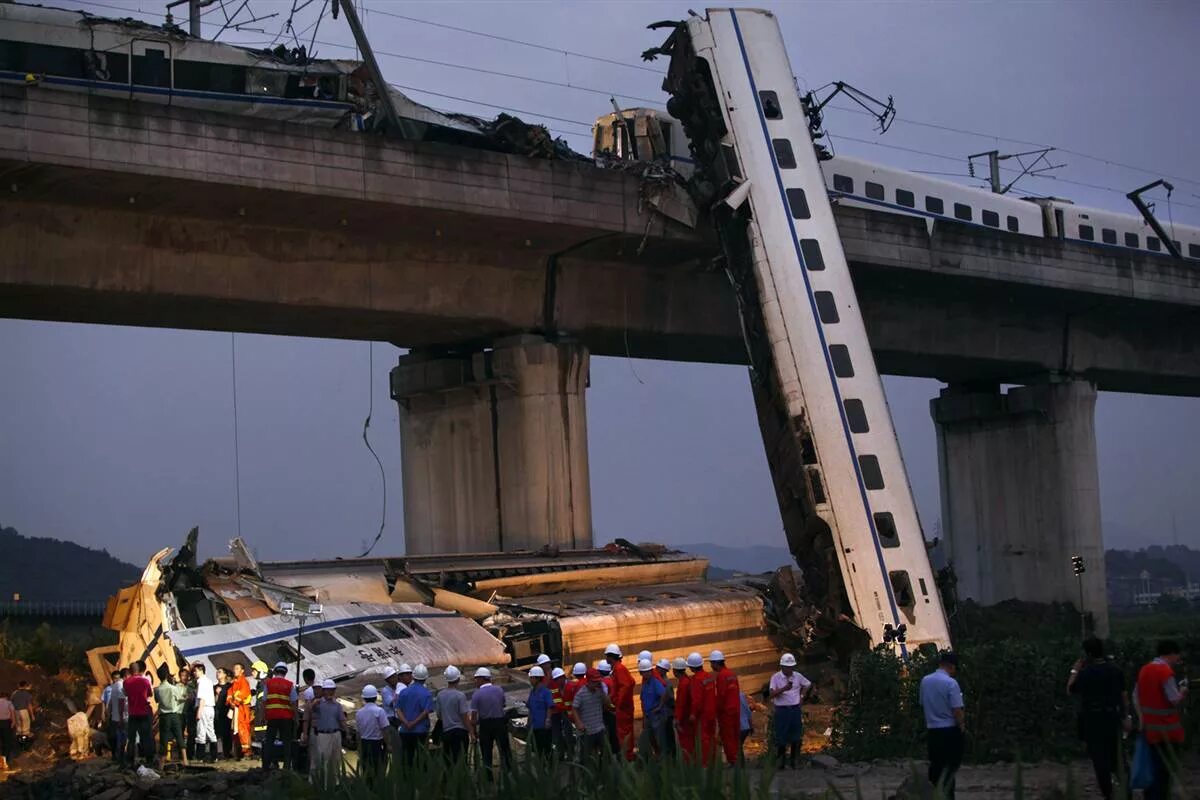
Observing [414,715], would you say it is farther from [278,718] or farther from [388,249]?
[388,249]

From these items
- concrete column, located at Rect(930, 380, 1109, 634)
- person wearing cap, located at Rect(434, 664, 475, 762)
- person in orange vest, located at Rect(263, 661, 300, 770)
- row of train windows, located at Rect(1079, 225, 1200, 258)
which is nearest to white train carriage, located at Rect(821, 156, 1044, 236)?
row of train windows, located at Rect(1079, 225, 1200, 258)

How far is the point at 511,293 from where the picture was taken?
3534cm

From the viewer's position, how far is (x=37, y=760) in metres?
25.1

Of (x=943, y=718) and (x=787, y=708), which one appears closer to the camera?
(x=943, y=718)

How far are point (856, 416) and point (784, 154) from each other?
5.97 m

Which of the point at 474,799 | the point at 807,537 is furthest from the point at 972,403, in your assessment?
the point at 474,799

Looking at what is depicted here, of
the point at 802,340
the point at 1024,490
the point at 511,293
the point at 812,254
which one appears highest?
the point at 511,293

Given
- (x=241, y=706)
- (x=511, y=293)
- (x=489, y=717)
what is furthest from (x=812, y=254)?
(x=489, y=717)

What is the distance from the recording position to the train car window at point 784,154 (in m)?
32.8

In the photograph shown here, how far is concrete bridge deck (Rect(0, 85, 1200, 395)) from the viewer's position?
27922 mm

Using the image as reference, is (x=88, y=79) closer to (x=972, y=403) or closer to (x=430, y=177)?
(x=430, y=177)

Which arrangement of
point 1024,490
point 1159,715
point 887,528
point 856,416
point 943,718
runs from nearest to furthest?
point 1159,715
point 943,718
point 887,528
point 856,416
point 1024,490

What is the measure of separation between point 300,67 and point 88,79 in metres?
4.68

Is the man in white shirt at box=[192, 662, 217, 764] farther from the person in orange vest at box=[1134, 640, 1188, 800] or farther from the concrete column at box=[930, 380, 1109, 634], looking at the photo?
the concrete column at box=[930, 380, 1109, 634]
